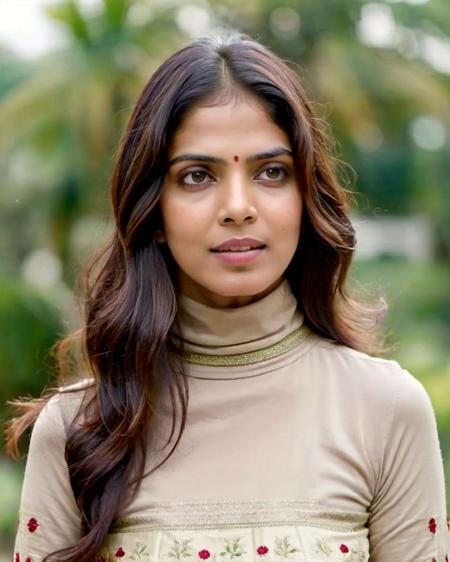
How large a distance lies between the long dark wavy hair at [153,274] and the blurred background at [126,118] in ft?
20.2

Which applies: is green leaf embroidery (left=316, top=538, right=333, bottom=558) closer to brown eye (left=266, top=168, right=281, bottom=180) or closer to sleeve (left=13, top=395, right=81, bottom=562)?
sleeve (left=13, top=395, right=81, bottom=562)

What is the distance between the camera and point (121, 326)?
7.64 ft

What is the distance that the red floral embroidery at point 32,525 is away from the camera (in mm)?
2336

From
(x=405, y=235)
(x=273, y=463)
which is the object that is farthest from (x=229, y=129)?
(x=405, y=235)

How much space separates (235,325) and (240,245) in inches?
7.9

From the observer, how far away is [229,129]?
2213mm

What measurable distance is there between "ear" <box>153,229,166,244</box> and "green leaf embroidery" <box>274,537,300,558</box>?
1.80 feet

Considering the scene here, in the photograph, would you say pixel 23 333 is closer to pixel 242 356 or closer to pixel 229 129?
pixel 242 356

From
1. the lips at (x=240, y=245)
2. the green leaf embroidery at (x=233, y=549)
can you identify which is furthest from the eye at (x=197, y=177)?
the green leaf embroidery at (x=233, y=549)

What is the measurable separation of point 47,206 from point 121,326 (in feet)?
26.9

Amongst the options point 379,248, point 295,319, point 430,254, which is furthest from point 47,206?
point 295,319

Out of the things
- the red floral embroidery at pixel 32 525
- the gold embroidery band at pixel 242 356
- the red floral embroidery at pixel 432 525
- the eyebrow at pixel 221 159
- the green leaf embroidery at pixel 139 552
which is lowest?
the green leaf embroidery at pixel 139 552

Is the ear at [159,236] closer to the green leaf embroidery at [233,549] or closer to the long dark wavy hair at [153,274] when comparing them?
the long dark wavy hair at [153,274]

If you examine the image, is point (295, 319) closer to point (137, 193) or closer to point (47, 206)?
point (137, 193)
